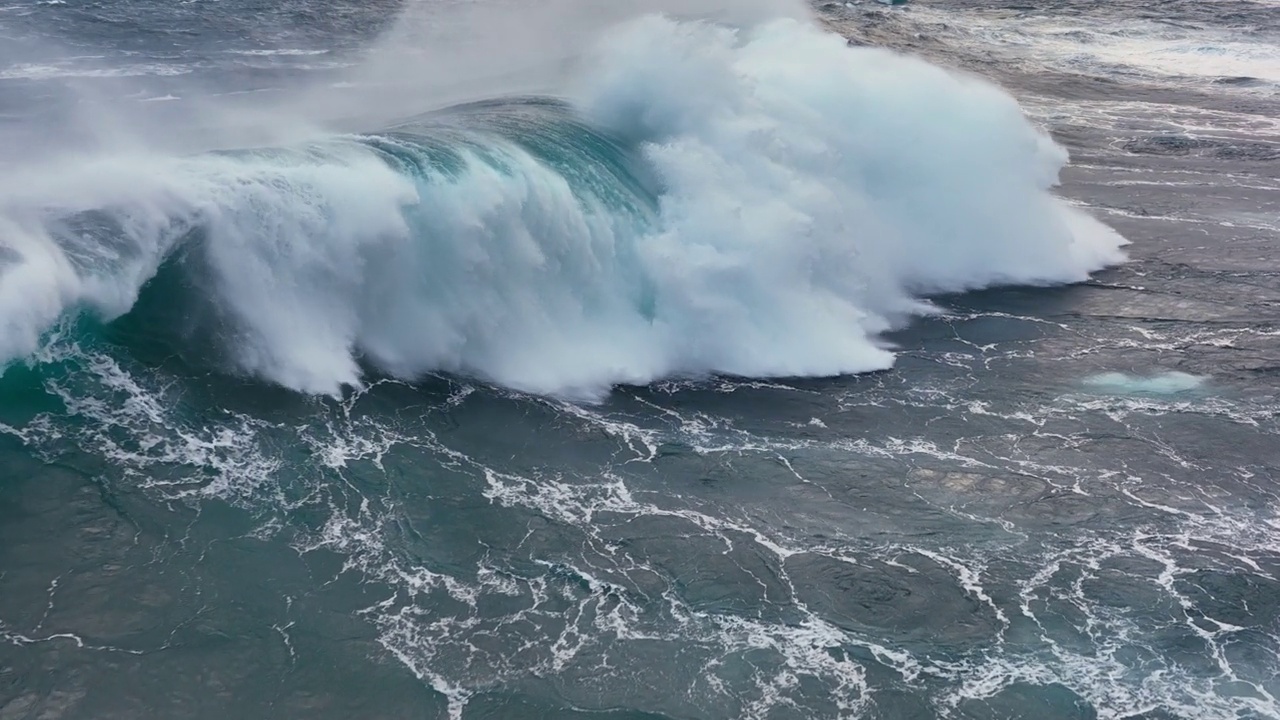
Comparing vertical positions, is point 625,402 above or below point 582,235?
below

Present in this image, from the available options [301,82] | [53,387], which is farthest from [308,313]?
[301,82]

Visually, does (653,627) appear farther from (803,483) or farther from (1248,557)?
(1248,557)

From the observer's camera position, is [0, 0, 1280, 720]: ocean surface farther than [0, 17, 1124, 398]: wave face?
No

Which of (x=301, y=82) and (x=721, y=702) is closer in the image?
(x=721, y=702)

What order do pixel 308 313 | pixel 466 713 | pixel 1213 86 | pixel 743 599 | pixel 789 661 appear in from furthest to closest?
pixel 1213 86 → pixel 308 313 → pixel 743 599 → pixel 789 661 → pixel 466 713
